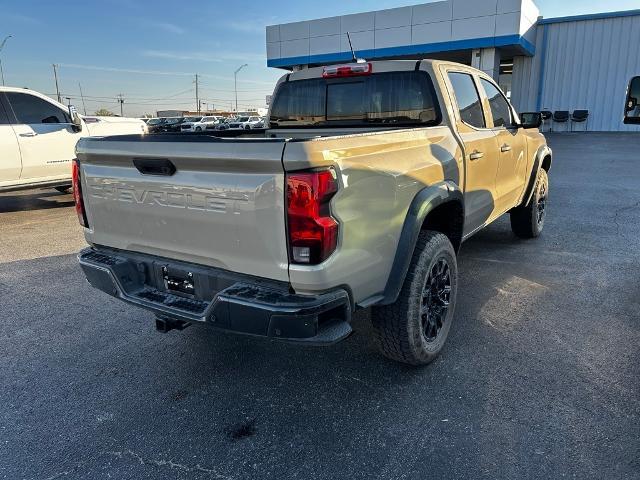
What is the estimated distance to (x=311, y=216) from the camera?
87.3 inches

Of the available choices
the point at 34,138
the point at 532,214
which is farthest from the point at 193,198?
the point at 34,138

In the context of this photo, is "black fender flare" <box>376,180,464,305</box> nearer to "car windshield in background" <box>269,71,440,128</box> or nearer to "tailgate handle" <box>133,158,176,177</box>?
"car windshield in background" <box>269,71,440,128</box>

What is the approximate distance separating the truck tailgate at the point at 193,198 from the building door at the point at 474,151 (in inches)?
75.5

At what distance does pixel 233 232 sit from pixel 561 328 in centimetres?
267

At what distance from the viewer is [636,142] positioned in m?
20.4

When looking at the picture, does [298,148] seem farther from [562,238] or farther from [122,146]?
[562,238]

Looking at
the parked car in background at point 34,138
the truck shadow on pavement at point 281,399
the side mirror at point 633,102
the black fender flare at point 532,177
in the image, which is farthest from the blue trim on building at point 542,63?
the truck shadow on pavement at point 281,399

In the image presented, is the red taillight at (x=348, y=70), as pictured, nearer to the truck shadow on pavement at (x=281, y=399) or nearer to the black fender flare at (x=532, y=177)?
the truck shadow on pavement at (x=281, y=399)

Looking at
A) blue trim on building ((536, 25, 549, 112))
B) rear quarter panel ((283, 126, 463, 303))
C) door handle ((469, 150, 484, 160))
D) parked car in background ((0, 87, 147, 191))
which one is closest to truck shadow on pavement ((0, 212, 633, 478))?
rear quarter panel ((283, 126, 463, 303))

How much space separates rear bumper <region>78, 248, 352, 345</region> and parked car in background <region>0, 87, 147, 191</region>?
6265 millimetres

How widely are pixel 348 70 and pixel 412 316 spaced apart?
2.20 m

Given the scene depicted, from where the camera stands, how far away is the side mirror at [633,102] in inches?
146

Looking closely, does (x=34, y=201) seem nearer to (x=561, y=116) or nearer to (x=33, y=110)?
(x=33, y=110)

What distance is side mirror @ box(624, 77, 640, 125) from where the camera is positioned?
3.70 metres
